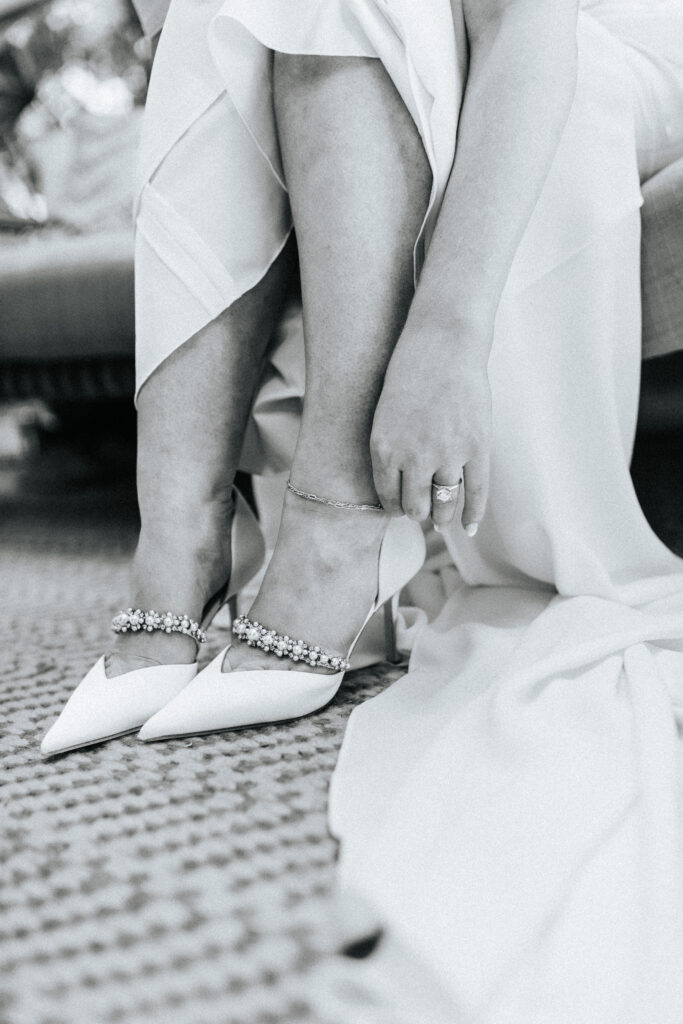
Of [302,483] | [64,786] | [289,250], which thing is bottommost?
[64,786]

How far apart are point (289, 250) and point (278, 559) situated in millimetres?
236

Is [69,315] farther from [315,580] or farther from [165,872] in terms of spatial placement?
[165,872]

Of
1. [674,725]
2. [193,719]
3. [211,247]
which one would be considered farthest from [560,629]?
[211,247]

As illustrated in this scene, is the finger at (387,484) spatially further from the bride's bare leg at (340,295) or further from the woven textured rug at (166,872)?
the woven textured rug at (166,872)

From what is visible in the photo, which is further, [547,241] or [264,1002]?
[547,241]

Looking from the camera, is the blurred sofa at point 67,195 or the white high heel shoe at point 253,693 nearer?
the white high heel shoe at point 253,693

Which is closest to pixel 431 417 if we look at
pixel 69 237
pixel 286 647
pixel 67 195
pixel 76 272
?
pixel 286 647

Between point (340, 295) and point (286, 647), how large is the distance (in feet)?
0.70

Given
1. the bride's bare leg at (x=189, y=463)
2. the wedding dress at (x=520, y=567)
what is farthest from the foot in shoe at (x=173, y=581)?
the wedding dress at (x=520, y=567)

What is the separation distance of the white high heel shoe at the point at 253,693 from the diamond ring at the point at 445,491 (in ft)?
0.25

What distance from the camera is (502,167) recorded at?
488 mm

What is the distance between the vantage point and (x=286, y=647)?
0.52 metres

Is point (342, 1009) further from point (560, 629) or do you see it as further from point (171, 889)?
point (560, 629)

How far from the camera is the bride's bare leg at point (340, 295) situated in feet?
1.63
